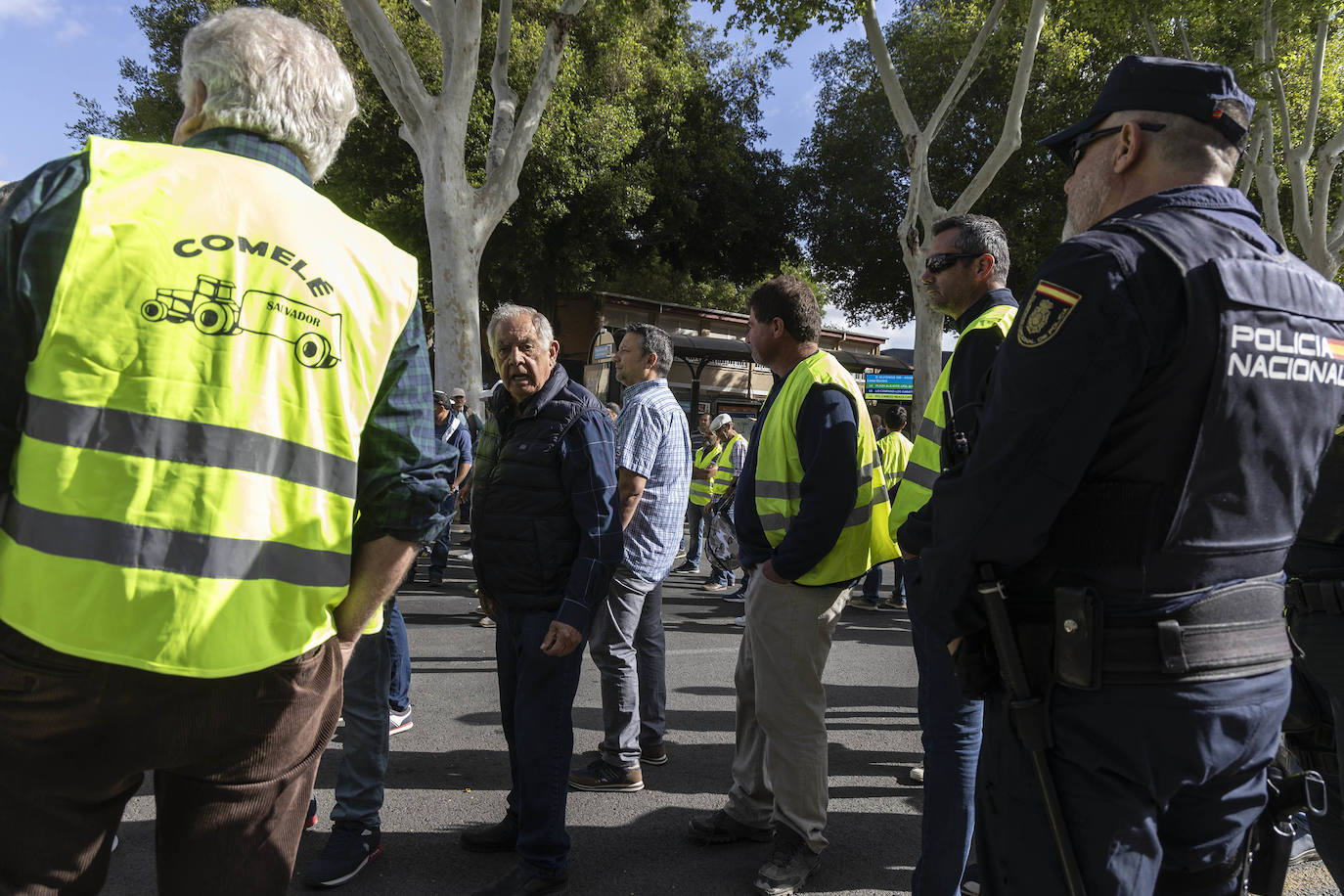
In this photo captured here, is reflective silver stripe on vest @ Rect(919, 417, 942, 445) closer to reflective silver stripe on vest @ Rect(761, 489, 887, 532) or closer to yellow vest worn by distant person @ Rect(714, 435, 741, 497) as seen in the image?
reflective silver stripe on vest @ Rect(761, 489, 887, 532)

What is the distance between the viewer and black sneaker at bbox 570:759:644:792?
4.03 meters

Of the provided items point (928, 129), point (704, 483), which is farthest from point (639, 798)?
point (928, 129)

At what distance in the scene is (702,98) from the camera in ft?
73.6

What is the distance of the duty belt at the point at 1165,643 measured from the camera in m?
1.56

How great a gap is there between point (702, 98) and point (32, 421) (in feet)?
74.8

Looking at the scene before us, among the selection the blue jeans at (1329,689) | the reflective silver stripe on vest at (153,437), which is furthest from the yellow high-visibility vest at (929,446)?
the reflective silver stripe on vest at (153,437)

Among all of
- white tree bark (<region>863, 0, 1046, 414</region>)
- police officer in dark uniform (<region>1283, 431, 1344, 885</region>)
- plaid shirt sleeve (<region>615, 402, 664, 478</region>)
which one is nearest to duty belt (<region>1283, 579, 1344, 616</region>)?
police officer in dark uniform (<region>1283, 431, 1344, 885</region>)

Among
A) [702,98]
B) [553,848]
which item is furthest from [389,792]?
[702,98]

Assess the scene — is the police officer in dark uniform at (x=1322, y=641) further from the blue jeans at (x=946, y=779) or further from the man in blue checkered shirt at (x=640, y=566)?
the man in blue checkered shirt at (x=640, y=566)

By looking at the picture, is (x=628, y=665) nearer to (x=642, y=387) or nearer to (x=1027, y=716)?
(x=642, y=387)

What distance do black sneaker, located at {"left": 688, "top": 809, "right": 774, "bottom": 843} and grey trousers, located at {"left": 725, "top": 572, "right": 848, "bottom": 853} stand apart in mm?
320

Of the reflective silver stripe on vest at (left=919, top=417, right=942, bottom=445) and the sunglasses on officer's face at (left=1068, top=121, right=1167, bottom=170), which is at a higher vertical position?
the sunglasses on officer's face at (left=1068, top=121, right=1167, bottom=170)

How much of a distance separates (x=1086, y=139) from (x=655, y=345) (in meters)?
2.86

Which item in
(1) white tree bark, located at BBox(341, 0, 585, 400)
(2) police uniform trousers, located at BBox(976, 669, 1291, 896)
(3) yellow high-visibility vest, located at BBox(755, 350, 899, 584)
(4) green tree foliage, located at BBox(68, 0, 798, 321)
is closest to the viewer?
(2) police uniform trousers, located at BBox(976, 669, 1291, 896)
